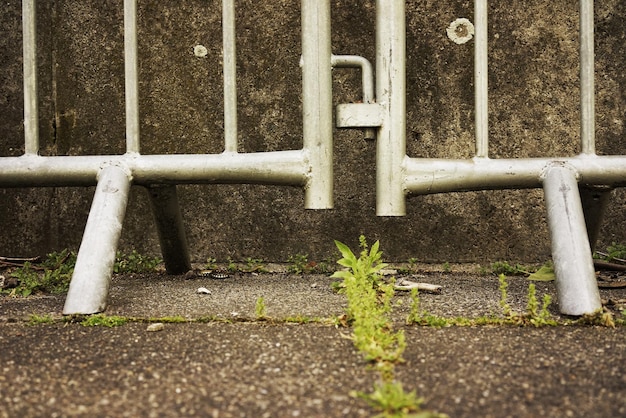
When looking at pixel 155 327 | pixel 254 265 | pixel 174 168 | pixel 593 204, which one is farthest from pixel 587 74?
pixel 254 265

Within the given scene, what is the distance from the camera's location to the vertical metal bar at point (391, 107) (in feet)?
4.80

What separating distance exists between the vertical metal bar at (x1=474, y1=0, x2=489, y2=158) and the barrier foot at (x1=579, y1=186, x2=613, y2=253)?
336 mm

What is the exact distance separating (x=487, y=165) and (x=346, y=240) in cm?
88

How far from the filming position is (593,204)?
5.45ft

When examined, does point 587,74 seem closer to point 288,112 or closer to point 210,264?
point 288,112

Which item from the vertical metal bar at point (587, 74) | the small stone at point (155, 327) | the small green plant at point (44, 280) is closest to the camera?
the small stone at point (155, 327)

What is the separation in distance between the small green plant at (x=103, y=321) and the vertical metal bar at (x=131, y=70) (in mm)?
462

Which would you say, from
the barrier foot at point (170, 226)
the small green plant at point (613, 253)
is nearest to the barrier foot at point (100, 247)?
the barrier foot at point (170, 226)

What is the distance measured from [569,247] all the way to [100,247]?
3.35 feet

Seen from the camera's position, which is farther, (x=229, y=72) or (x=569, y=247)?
(x=229, y=72)

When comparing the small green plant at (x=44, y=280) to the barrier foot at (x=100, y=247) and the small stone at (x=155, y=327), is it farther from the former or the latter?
the small stone at (x=155, y=327)

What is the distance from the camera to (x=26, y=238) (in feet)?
7.77

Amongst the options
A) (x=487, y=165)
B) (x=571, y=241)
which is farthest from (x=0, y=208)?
(x=571, y=241)

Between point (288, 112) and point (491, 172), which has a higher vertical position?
point (288, 112)
